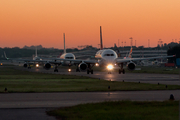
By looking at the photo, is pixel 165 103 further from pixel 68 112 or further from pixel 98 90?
pixel 98 90

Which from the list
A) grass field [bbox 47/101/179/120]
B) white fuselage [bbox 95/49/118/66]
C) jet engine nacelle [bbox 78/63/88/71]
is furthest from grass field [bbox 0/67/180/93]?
white fuselage [bbox 95/49/118/66]

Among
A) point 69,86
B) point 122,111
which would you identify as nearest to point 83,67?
point 69,86

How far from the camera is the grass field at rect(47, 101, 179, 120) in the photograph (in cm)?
1274

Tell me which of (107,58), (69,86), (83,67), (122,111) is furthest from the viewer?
(83,67)

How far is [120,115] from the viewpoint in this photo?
13.2m

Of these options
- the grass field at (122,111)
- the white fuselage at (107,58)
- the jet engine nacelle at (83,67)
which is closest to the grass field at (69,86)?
the grass field at (122,111)

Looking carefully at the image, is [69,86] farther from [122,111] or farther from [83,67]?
[83,67]

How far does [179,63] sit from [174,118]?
98.9 m

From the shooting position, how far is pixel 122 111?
14.3m

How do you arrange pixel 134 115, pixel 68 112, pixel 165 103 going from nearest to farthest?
pixel 134 115 → pixel 68 112 → pixel 165 103

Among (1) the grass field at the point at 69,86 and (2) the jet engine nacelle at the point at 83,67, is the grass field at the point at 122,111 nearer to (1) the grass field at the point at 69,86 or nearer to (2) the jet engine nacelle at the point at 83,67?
(1) the grass field at the point at 69,86

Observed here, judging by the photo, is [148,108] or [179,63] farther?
[179,63]

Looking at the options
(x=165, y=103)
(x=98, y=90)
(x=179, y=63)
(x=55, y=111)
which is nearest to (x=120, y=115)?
(x=55, y=111)

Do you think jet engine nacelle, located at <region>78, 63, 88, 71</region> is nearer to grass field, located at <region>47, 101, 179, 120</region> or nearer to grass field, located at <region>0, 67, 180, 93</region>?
grass field, located at <region>0, 67, 180, 93</region>
